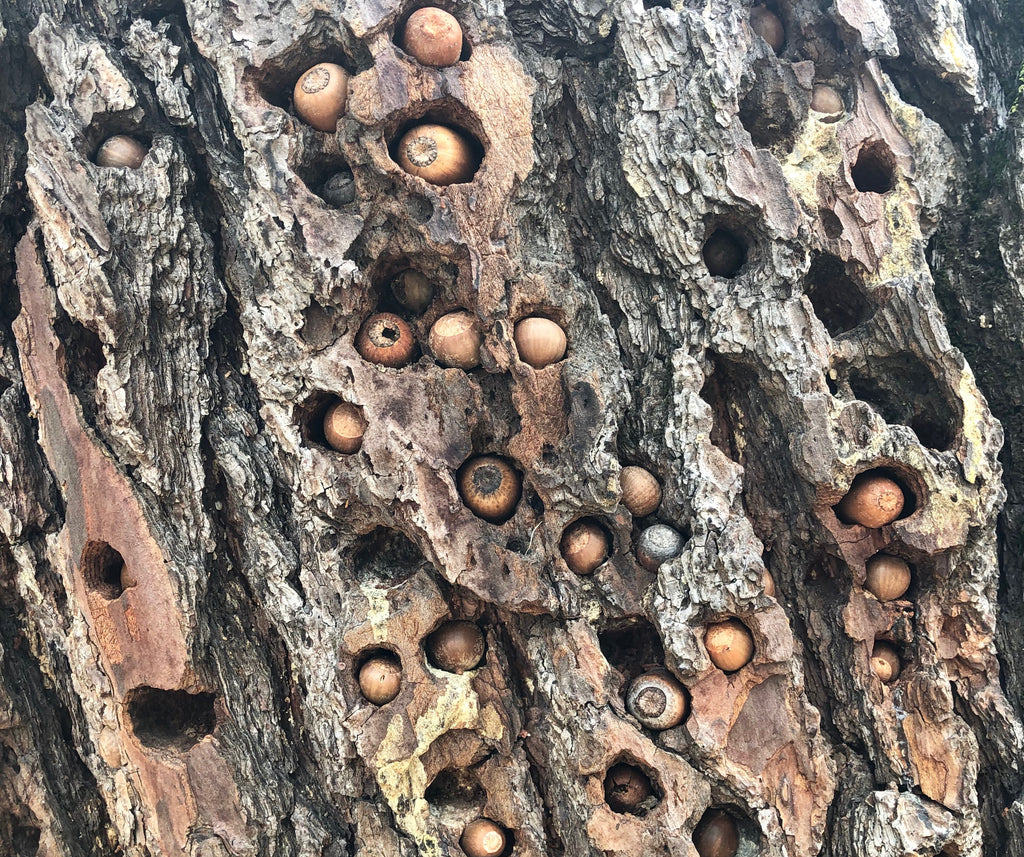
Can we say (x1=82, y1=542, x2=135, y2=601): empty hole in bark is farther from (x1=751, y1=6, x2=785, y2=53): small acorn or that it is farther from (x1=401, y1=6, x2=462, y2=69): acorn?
(x1=751, y1=6, x2=785, y2=53): small acorn

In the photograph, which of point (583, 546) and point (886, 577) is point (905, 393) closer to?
point (886, 577)

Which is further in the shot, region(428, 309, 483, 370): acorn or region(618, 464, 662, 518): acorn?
region(428, 309, 483, 370): acorn

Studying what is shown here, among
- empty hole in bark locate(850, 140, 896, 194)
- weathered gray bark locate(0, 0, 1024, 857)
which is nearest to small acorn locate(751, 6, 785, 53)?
weathered gray bark locate(0, 0, 1024, 857)

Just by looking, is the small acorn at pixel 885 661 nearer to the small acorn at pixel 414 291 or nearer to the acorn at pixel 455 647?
the acorn at pixel 455 647

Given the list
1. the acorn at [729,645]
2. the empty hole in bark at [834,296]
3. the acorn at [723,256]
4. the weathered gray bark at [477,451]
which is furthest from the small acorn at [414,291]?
the acorn at [729,645]

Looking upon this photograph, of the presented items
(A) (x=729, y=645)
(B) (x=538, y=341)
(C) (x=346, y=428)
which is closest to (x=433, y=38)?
(B) (x=538, y=341)

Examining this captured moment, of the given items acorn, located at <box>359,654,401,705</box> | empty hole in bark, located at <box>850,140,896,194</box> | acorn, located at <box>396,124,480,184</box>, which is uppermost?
empty hole in bark, located at <box>850,140,896,194</box>
